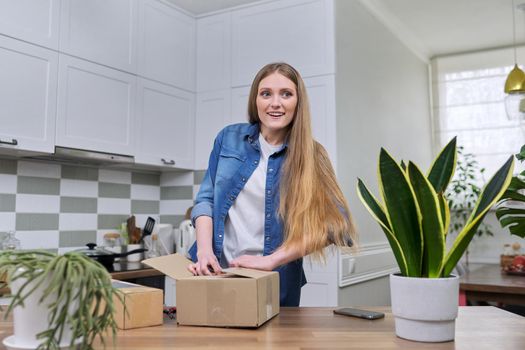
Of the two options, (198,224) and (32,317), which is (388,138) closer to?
(198,224)

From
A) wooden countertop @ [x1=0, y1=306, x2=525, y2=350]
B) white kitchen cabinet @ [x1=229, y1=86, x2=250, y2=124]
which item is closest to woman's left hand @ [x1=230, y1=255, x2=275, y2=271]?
wooden countertop @ [x1=0, y1=306, x2=525, y2=350]

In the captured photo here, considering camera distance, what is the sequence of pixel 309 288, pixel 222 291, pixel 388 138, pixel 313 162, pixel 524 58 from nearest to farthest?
pixel 222 291, pixel 313 162, pixel 309 288, pixel 388 138, pixel 524 58

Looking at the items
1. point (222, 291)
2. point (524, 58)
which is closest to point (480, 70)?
point (524, 58)

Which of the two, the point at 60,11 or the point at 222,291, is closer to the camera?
the point at 222,291

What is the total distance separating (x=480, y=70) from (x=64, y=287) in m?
4.82

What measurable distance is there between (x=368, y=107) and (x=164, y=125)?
142cm

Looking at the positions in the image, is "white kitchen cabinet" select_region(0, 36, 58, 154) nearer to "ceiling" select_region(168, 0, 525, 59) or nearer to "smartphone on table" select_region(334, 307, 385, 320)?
"ceiling" select_region(168, 0, 525, 59)

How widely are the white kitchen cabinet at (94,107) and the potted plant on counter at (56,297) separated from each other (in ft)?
6.42

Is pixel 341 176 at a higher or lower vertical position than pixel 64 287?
higher

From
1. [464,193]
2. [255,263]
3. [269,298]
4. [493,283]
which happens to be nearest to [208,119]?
[493,283]

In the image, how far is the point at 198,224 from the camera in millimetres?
1504

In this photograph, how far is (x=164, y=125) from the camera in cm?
327

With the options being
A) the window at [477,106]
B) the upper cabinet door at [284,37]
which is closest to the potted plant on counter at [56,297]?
the upper cabinet door at [284,37]

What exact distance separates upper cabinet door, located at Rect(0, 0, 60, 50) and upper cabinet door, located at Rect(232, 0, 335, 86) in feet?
4.04
